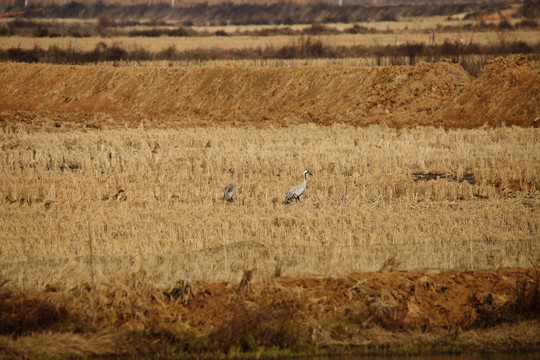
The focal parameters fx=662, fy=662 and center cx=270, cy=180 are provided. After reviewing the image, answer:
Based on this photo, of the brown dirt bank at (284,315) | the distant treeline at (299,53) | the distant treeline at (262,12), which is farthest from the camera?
the distant treeline at (262,12)

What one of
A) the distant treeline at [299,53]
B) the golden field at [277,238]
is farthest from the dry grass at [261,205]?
the distant treeline at [299,53]

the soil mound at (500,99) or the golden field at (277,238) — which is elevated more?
the soil mound at (500,99)

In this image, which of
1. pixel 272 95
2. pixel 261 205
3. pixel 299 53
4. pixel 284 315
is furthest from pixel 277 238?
pixel 299 53

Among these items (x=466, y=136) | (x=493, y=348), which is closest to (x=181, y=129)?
(x=466, y=136)

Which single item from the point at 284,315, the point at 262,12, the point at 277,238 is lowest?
the point at 284,315

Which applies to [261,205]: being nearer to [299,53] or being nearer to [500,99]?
[500,99]

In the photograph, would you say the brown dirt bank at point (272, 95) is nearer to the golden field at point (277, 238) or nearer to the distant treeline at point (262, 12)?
the golden field at point (277, 238)

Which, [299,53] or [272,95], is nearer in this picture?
[272,95]

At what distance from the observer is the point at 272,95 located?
3678 cm

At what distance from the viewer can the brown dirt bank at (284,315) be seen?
29.4 ft

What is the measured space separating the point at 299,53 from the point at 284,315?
135 feet

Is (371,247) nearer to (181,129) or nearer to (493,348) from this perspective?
(493,348)

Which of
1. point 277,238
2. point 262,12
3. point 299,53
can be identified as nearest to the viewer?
point 277,238

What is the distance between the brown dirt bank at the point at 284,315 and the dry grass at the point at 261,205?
574 mm
